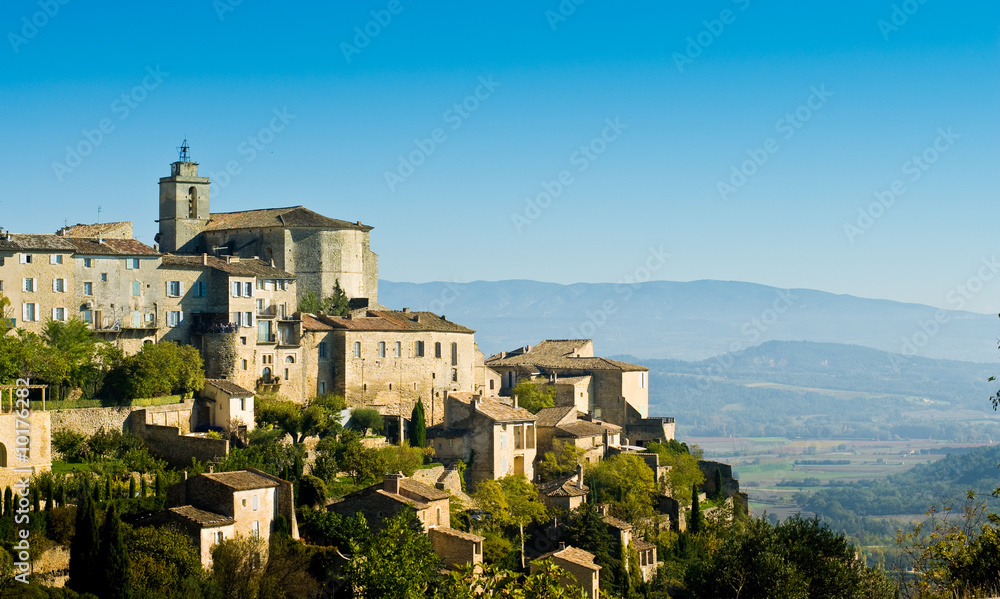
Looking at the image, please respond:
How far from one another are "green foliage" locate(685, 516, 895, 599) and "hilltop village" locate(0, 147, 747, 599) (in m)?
10.6

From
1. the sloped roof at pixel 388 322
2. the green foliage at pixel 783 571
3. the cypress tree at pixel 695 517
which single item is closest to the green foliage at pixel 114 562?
the green foliage at pixel 783 571

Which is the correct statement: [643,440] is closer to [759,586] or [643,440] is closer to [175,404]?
[175,404]

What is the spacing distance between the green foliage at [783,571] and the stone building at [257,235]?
3356cm

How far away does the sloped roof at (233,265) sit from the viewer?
189ft

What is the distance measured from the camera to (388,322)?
65.0m

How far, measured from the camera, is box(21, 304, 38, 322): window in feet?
171

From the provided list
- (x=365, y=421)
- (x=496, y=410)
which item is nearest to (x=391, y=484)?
(x=365, y=421)

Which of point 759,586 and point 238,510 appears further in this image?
point 238,510

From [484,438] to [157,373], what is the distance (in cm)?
1631

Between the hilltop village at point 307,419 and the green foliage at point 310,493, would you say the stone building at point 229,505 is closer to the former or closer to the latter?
the hilltop village at point 307,419

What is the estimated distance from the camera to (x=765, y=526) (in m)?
41.3

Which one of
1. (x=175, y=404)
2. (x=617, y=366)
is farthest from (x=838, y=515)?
(x=175, y=404)

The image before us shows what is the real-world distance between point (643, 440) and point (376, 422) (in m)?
20.0

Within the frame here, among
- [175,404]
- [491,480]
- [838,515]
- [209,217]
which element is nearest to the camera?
[175,404]
